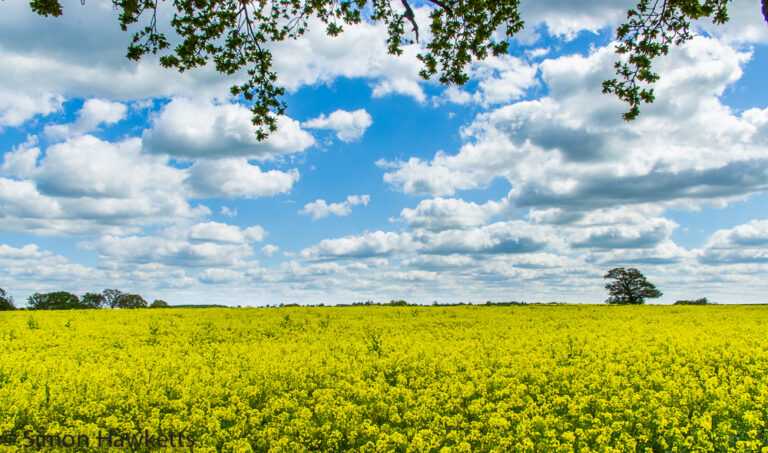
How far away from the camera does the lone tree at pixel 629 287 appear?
7212cm

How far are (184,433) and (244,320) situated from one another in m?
16.5

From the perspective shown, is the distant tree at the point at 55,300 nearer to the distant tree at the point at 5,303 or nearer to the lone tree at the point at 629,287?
the distant tree at the point at 5,303

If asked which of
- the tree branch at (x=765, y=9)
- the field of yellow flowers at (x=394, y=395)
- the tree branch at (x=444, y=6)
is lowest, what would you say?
the field of yellow flowers at (x=394, y=395)

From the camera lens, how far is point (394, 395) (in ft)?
30.1

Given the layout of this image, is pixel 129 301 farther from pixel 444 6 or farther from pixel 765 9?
pixel 765 9

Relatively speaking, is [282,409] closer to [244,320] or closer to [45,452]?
[45,452]

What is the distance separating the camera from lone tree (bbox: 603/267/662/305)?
72125 mm

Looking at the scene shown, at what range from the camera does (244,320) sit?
2378 cm

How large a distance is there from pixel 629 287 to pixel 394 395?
75697 millimetres

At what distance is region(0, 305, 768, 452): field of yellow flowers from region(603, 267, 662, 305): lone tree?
2393 inches

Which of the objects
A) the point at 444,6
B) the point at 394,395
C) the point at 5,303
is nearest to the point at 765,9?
the point at 444,6

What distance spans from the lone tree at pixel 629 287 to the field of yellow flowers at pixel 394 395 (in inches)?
2393

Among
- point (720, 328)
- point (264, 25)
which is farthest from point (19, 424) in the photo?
point (720, 328)

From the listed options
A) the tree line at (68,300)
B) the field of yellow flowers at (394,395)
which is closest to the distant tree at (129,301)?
the tree line at (68,300)
